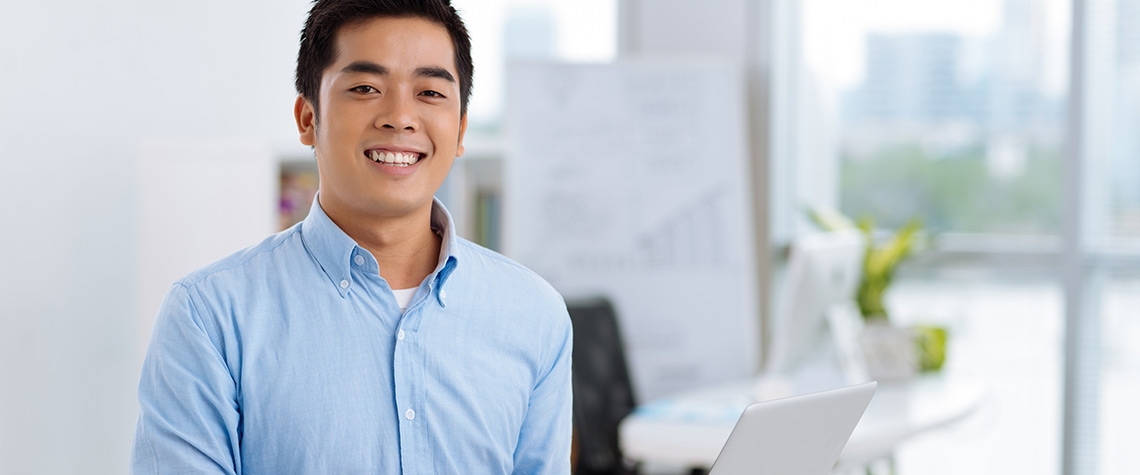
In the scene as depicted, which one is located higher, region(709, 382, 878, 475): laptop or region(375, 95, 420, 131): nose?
region(375, 95, 420, 131): nose

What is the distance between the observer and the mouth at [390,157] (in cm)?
119

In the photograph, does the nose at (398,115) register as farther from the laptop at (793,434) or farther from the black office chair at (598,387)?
the black office chair at (598,387)

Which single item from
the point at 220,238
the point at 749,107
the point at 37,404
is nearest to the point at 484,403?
the point at 220,238

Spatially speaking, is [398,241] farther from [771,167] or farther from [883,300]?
[771,167]

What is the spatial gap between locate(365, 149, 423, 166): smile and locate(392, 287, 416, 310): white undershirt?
0.18 m

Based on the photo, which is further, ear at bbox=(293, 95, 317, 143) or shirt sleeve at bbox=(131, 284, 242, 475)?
ear at bbox=(293, 95, 317, 143)

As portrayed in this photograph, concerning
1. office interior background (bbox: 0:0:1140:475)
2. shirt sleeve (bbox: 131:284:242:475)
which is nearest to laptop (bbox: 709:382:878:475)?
shirt sleeve (bbox: 131:284:242:475)

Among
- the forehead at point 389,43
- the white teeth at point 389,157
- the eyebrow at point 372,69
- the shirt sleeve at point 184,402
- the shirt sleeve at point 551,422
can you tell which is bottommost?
the shirt sleeve at point 551,422

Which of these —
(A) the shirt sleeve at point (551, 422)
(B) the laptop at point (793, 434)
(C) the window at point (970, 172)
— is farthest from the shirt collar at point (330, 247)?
(C) the window at point (970, 172)

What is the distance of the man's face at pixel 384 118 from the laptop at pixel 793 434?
467 millimetres

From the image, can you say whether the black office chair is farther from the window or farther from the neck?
the neck

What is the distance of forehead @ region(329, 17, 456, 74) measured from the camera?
120 cm

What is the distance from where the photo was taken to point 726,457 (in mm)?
1104

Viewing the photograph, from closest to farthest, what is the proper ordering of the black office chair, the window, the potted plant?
the black office chair < the potted plant < the window
